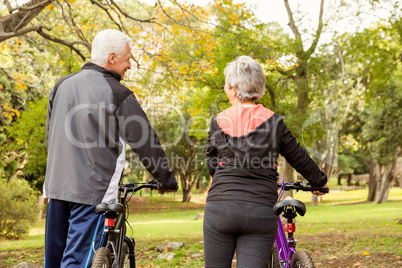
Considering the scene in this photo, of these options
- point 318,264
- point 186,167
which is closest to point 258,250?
point 318,264

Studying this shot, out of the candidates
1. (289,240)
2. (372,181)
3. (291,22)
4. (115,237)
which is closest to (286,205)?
(289,240)

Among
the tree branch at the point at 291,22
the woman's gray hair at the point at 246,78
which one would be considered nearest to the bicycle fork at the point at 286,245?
the woman's gray hair at the point at 246,78

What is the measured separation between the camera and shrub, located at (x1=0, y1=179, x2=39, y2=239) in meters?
Answer: 14.9

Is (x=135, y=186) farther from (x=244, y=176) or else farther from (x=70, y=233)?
(x=244, y=176)

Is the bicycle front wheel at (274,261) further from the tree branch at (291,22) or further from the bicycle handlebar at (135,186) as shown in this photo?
the tree branch at (291,22)

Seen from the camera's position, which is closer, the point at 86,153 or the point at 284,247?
the point at 86,153

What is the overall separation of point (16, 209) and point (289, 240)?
14.3 m

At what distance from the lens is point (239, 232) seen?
243cm

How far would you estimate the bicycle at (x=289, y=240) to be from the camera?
8.52ft

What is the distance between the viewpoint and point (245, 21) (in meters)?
14.8

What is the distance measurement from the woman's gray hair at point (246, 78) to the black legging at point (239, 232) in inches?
26.8

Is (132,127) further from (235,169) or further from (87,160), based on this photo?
(235,169)

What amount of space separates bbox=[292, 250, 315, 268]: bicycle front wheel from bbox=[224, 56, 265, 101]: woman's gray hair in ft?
3.45

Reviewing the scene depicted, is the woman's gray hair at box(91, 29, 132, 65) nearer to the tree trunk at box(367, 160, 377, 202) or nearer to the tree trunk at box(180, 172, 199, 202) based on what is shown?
the tree trunk at box(180, 172, 199, 202)
